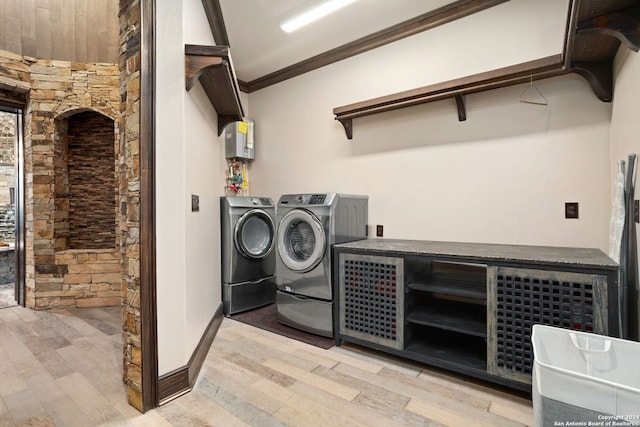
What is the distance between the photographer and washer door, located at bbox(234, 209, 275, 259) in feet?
10.6

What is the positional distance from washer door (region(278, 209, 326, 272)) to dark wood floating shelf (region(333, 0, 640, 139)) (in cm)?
115

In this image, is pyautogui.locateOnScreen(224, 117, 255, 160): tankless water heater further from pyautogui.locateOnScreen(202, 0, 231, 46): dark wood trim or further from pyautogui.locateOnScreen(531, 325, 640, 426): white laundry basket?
pyautogui.locateOnScreen(531, 325, 640, 426): white laundry basket

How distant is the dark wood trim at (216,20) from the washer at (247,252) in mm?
1541

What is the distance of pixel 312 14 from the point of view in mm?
2812

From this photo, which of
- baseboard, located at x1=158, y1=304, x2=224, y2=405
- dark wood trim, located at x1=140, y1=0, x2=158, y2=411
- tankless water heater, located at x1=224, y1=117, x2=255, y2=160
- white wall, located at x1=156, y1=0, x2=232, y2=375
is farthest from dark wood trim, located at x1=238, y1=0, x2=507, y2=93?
baseboard, located at x1=158, y1=304, x2=224, y2=405

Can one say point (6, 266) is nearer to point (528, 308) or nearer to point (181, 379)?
point (181, 379)

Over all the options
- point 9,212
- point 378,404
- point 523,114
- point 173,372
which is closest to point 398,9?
point 523,114

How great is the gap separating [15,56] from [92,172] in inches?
52.7

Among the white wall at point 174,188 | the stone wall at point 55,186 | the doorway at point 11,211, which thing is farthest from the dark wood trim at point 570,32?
the doorway at point 11,211

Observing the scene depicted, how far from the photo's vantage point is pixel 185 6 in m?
1.98

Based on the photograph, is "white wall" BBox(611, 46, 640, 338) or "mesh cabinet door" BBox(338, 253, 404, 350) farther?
"mesh cabinet door" BBox(338, 253, 404, 350)

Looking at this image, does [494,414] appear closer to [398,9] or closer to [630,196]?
[630,196]

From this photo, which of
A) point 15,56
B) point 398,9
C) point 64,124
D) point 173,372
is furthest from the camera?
point 64,124

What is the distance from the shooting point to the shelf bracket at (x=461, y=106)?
8.57ft
